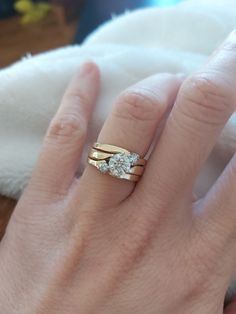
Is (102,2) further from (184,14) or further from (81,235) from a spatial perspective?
(81,235)

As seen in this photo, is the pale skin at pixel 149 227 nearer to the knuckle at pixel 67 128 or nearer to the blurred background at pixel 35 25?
the knuckle at pixel 67 128

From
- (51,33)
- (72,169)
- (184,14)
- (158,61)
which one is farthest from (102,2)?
(72,169)

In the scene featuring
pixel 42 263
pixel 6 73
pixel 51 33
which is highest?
pixel 6 73

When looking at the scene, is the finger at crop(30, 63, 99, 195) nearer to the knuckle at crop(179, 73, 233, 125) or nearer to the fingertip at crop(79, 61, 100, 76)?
the fingertip at crop(79, 61, 100, 76)

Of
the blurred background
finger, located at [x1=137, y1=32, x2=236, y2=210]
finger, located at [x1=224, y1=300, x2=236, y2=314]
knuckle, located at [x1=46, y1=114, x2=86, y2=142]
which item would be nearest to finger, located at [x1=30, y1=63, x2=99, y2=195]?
knuckle, located at [x1=46, y1=114, x2=86, y2=142]

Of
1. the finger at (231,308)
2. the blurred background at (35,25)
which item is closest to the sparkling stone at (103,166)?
the finger at (231,308)

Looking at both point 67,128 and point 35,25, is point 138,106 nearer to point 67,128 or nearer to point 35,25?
point 67,128

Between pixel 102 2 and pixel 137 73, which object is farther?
pixel 102 2
